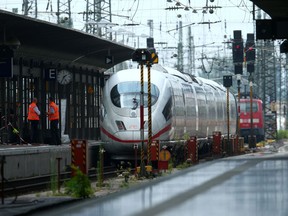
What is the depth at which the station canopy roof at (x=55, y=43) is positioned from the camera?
92.5 feet

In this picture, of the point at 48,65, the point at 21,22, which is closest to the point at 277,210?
the point at 21,22

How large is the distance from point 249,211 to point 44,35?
81.5 feet

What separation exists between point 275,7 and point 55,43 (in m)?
11.6

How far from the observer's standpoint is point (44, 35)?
31.4 m

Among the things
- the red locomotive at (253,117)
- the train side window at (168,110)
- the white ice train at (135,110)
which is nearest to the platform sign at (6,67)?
the white ice train at (135,110)

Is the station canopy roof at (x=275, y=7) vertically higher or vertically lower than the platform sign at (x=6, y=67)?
higher

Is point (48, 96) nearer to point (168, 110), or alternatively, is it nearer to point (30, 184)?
point (168, 110)

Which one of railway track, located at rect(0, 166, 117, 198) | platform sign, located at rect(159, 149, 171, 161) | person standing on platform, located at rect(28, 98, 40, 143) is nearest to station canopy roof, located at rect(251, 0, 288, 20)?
platform sign, located at rect(159, 149, 171, 161)

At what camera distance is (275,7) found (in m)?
24.3

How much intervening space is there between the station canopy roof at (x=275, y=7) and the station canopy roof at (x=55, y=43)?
7.07m

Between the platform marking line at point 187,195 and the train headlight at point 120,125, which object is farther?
the train headlight at point 120,125

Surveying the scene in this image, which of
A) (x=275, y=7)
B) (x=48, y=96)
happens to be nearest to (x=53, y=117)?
(x=48, y=96)

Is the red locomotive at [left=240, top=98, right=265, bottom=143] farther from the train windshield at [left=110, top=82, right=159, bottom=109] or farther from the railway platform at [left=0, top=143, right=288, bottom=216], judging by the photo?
the railway platform at [left=0, top=143, right=288, bottom=216]

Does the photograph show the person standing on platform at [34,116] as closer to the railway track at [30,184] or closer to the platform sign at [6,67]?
the railway track at [30,184]
